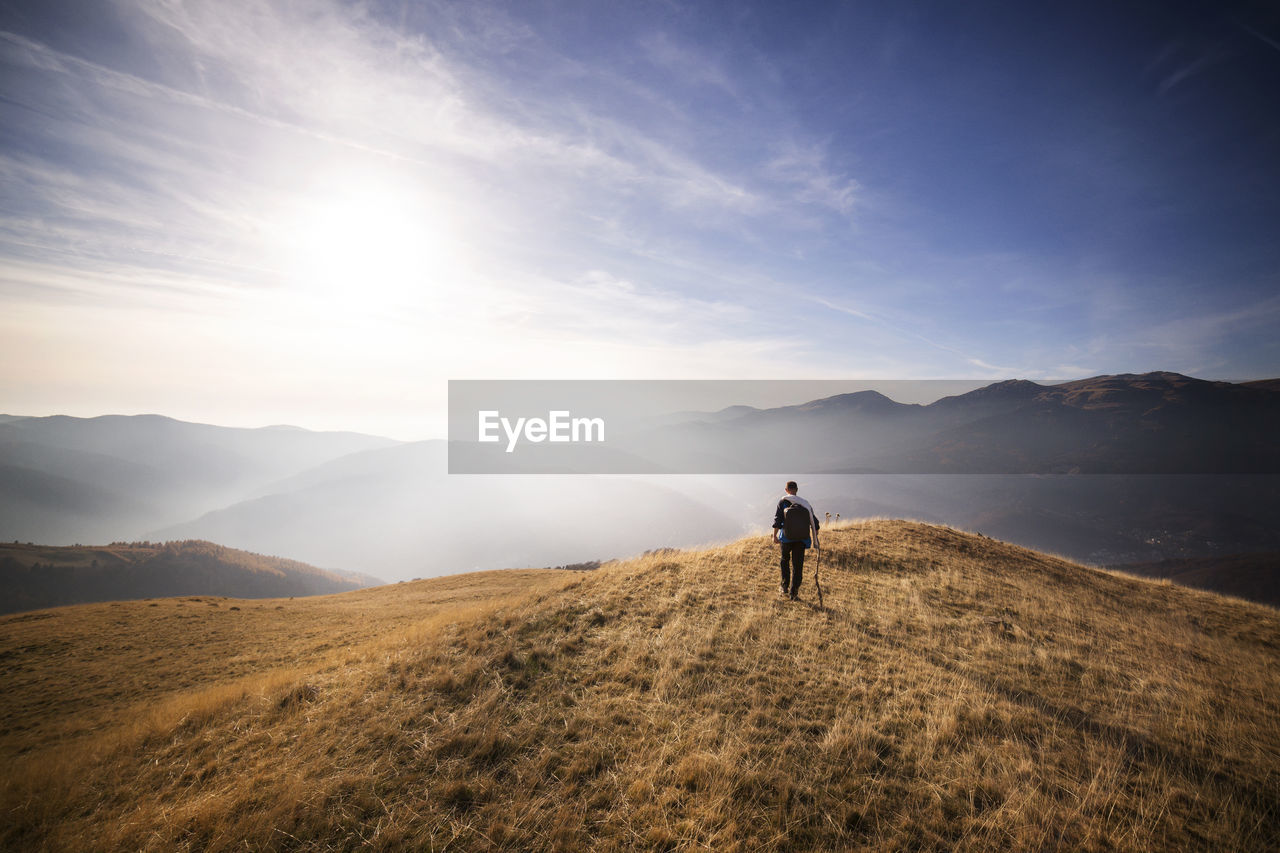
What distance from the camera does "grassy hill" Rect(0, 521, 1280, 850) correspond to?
441cm

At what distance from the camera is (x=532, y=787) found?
16.3ft

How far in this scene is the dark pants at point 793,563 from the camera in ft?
35.1

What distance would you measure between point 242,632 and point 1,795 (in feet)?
41.8

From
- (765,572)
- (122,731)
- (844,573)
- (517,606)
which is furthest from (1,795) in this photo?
(844,573)

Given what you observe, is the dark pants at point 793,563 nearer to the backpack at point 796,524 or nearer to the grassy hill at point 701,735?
the backpack at point 796,524

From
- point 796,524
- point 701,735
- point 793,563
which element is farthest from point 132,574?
point 701,735

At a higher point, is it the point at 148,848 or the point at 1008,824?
the point at 1008,824

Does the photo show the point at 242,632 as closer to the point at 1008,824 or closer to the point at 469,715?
the point at 469,715

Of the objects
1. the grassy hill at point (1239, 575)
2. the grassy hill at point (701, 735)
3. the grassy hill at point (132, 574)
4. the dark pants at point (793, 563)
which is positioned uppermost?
the dark pants at point (793, 563)

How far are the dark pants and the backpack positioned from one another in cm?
28

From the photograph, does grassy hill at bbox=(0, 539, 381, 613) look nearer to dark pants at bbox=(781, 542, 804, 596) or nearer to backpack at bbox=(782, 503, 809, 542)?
dark pants at bbox=(781, 542, 804, 596)

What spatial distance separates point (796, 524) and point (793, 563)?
3.47ft

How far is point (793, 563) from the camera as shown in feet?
35.7

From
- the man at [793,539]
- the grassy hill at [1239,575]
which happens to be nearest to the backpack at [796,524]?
the man at [793,539]
